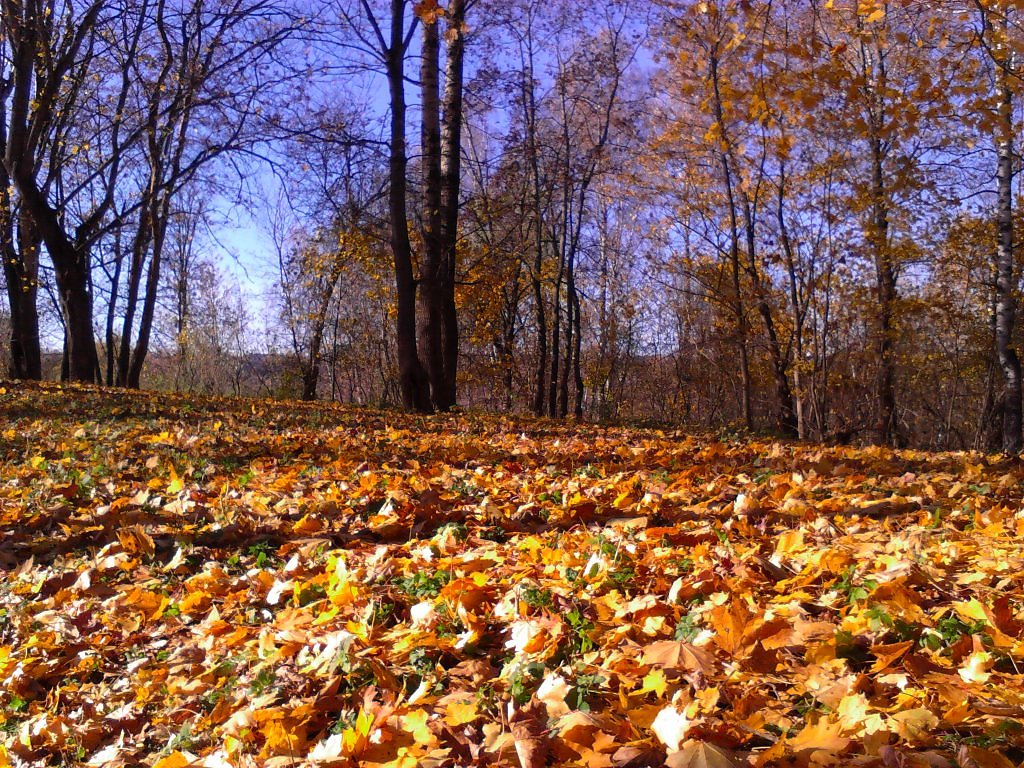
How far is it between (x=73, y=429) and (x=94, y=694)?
17.8 feet

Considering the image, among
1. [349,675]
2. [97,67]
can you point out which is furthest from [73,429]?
[97,67]

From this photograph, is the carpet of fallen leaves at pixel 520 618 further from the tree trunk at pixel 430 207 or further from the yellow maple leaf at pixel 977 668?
the tree trunk at pixel 430 207

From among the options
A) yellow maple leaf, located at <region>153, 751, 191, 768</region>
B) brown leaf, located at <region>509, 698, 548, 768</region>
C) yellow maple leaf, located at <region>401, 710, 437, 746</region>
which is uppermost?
brown leaf, located at <region>509, 698, 548, 768</region>

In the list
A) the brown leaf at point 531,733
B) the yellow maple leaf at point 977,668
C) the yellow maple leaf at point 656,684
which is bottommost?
the brown leaf at point 531,733

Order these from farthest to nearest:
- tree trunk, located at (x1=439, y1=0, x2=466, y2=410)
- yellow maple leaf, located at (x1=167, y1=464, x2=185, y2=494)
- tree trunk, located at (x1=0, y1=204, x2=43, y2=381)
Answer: tree trunk, located at (x1=0, y1=204, x2=43, y2=381)
tree trunk, located at (x1=439, y1=0, x2=466, y2=410)
yellow maple leaf, located at (x1=167, y1=464, x2=185, y2=494)

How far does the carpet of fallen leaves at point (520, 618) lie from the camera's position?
5.33ft

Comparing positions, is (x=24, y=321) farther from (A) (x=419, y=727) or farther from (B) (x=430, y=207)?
(A) (x=419, y=727)

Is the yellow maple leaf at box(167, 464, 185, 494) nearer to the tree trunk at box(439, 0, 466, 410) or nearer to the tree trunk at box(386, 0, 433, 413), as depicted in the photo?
the tree trunk at box(386, 0, 433, 413)

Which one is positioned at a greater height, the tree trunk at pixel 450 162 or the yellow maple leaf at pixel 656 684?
the tree trunk at pixel 450 162

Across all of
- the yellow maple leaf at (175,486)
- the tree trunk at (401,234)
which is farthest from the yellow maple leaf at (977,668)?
the tree trunk at (401,234)

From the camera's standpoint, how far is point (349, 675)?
217 centimetres

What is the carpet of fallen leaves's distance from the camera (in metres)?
1.62

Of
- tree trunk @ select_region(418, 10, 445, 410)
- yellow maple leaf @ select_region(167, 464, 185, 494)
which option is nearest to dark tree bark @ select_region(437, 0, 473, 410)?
tree trunk @ select_region(418, 10, 445, 410)

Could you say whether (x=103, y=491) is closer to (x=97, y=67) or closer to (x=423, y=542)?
(x=423, y=542)
